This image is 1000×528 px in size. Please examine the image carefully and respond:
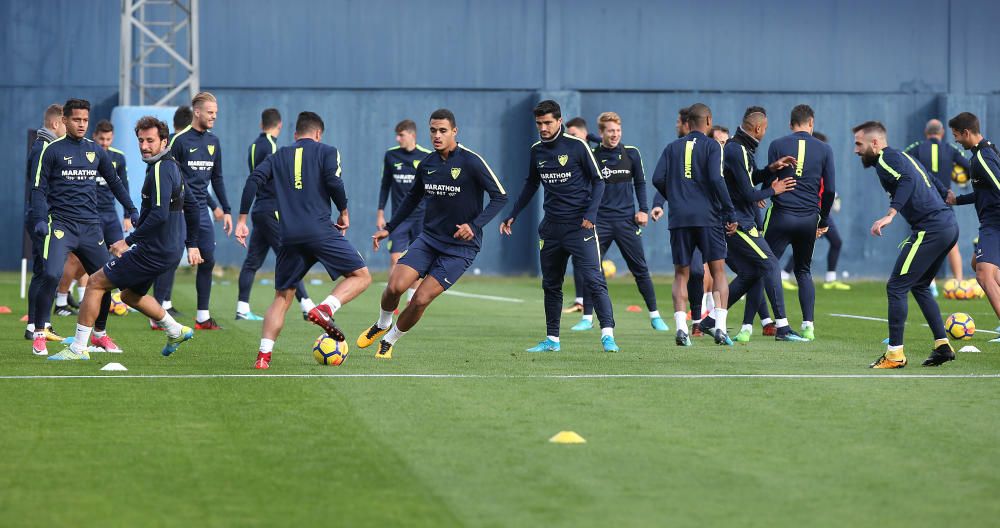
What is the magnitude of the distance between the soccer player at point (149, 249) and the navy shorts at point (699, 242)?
4.35 metres

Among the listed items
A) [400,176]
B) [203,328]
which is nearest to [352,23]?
[400,176]

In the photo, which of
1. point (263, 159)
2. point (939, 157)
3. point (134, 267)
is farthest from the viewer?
point (939, 157)

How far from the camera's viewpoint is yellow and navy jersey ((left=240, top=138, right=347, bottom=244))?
418 inches

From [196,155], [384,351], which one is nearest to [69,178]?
[196,155]

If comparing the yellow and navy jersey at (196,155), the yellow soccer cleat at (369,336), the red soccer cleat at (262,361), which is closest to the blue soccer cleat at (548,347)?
the yellow soccer cleat at (369,336)

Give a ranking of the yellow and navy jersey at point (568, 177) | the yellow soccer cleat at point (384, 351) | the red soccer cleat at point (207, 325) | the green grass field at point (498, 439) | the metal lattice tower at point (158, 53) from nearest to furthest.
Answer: the green grass field at point (498, 439)
the yellow soccer cleat at point (384, 351)
the yellow and navy jersey at point (568, 177)
the red soccer cleat at point (207, 325)
the metal lattice tower at point (158, 53)

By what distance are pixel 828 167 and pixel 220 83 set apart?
1646 cm

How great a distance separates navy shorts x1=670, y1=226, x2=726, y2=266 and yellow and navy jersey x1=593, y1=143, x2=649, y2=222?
7.13 ft

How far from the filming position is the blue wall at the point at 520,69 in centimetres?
2722

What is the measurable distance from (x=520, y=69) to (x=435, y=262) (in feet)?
55.6

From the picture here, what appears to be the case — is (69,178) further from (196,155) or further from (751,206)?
(751,206)

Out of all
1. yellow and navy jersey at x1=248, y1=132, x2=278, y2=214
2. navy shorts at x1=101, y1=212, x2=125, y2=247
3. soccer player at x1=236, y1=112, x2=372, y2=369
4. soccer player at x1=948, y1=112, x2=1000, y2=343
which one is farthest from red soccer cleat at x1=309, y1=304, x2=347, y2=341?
navy shorts at x1=101, y1=212, x2=125, y2=247

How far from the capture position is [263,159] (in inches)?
580

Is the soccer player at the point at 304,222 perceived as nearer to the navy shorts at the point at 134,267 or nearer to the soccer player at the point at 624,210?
the navy shorts at the point at 134,267
